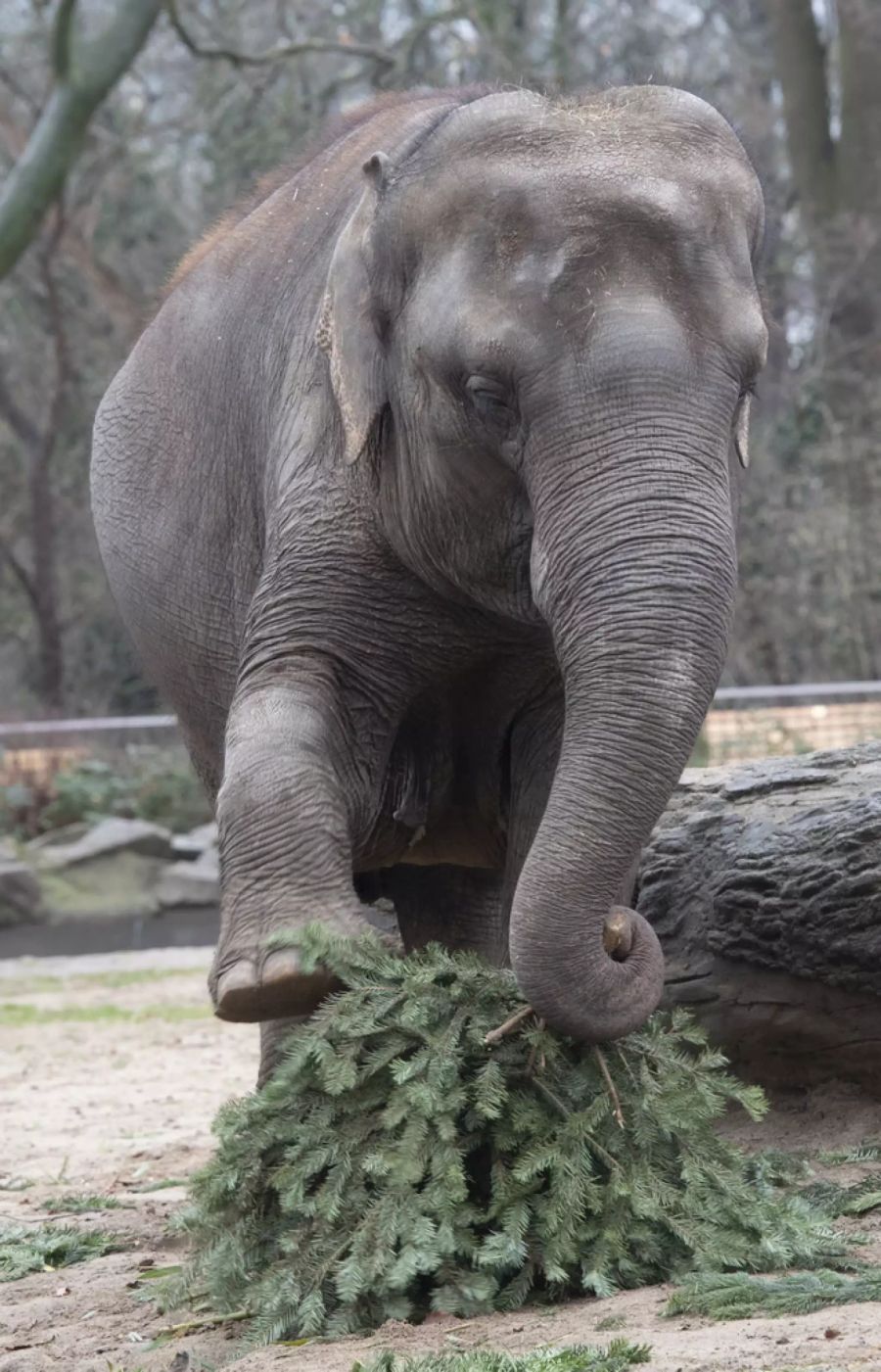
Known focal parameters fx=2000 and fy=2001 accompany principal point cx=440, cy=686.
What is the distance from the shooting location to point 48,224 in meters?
24.9

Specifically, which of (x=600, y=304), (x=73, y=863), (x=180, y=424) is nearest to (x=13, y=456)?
(x=73, y=863)

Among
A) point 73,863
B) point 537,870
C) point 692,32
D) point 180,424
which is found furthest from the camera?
point 692,32

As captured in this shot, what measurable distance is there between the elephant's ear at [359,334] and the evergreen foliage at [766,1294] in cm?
214

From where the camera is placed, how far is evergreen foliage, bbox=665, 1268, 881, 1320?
367cm

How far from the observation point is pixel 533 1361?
3.36 metres

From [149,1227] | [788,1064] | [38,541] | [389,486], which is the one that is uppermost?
[38,541]

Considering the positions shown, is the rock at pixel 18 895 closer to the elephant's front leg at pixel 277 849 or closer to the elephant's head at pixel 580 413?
the elephant's front leg at pixel 277 849

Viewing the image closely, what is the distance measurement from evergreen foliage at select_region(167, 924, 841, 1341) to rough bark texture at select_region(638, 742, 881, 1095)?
111 centimetres

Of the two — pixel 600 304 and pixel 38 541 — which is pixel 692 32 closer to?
pixel 38 541

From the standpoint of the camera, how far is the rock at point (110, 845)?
17016 mm

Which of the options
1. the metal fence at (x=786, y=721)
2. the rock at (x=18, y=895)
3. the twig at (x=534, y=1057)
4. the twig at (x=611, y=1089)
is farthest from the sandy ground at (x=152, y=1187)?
the metal fence at (x=786, y=721)

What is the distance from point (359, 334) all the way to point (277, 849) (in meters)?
1.27

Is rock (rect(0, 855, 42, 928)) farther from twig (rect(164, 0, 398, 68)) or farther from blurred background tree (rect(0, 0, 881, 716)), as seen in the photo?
twig (rect(164, 0, 398, 68))

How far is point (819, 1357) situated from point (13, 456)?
89.4ft
